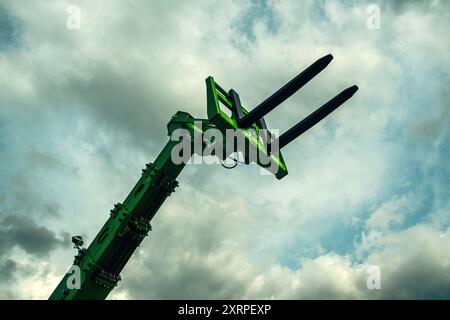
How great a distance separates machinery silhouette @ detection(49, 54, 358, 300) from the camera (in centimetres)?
848

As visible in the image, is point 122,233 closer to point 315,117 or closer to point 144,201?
point 144,201

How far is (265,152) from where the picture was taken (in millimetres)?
8609

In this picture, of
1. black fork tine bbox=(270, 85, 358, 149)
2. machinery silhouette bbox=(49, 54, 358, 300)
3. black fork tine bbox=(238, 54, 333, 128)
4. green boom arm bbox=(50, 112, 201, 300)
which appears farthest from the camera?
green boom arm bbox=(50, 112, 201, 300)

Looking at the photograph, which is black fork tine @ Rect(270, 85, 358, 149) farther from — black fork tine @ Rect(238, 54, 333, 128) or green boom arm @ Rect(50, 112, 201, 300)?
green boom arm @ Rect(50, 112, 201, 300)

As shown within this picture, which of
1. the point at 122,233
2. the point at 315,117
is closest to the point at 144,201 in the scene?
the point at 122,233

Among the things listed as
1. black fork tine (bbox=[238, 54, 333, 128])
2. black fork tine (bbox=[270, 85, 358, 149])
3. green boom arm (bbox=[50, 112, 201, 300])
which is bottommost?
green boom arm (bbox=[50, 112, 201, 300])

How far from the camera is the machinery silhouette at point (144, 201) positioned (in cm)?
848

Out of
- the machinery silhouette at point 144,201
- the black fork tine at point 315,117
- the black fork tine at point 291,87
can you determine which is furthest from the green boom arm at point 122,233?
the black fork tine at point 291,87

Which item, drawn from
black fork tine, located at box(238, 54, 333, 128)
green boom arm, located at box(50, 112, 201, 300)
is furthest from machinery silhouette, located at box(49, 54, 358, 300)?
black fork tine, located at box(238, 54, 333, 128)

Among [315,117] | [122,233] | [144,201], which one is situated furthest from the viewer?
[144,201]

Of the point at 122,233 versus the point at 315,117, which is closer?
the point at 315,117

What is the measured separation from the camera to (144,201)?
9.49 metres

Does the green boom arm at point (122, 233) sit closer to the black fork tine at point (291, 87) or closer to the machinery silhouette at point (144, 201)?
the machinery silhouette at point (144, 201)
